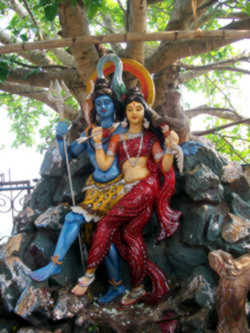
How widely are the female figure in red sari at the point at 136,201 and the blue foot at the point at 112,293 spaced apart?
11 centimetres

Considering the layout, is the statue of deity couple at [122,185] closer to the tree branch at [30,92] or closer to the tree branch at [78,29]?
the tree branch at [78,29]

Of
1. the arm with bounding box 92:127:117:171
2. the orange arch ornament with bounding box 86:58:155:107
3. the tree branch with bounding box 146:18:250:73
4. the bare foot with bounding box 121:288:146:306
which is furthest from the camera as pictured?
the tree branch with bounding box 146:18:250:73

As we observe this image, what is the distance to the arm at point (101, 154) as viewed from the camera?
350 centimetres

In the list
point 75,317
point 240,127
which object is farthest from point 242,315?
point 240,127

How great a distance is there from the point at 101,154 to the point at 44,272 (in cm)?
127

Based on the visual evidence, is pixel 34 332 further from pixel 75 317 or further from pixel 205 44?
pixel 205 44

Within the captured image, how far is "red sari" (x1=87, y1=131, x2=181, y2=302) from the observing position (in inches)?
124

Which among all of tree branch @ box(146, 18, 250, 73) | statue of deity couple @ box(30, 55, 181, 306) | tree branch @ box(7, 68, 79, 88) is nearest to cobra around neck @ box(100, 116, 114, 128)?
statue of deity couple @ box(30, 55, 181, 306)

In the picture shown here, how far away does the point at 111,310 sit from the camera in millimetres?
3062

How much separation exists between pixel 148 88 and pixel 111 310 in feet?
7.89

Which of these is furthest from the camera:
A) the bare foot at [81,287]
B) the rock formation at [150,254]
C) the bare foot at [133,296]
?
the bare foot at [133,296]

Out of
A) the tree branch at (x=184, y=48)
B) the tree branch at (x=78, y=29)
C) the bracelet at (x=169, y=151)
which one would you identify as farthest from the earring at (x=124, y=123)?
the tree branch at (x=184, y=48)

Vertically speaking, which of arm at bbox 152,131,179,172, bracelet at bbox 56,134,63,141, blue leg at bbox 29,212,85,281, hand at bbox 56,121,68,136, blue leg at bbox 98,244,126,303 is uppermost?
hand at bbox 56,121,68,136

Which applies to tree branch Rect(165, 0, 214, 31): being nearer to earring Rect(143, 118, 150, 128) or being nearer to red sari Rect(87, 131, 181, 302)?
earring Rect(143, 118, 150, 128)
